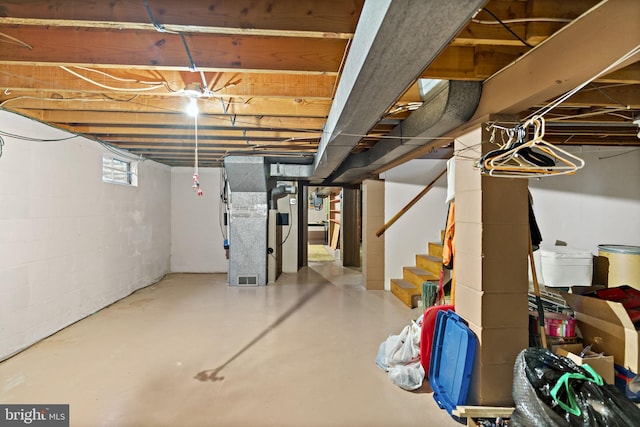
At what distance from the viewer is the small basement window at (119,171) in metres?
3.73

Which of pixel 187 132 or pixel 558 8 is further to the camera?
pixel 187 132

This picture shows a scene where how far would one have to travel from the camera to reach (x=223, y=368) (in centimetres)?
224

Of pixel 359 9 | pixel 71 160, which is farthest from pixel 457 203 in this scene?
pixel 71 160

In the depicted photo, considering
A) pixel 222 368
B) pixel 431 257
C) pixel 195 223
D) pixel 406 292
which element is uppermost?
pixel 195 223

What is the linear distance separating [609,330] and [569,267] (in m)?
1.45

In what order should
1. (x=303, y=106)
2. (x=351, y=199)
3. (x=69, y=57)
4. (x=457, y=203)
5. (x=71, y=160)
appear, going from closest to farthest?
1. (x=69, y=57)
2. (x=457, y=203)
3. (x=303, y=106)
4. (x=71, y=160)
5. (x=351, y=199)

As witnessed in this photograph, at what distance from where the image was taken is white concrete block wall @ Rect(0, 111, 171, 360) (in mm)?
2387

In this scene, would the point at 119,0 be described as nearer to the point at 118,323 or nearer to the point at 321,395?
the point at 321,395

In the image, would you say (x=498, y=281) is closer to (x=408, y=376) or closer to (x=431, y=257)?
(x=408, y=376)

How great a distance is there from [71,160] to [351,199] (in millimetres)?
4685

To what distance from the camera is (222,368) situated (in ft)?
7.34

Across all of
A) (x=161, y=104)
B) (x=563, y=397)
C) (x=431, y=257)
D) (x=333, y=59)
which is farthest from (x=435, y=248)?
(x=161, y=104)

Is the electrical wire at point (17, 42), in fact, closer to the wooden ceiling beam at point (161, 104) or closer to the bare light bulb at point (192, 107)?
the wooden ceiling beam at point (161, 104)

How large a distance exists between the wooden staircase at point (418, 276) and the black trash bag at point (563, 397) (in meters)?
2.06
